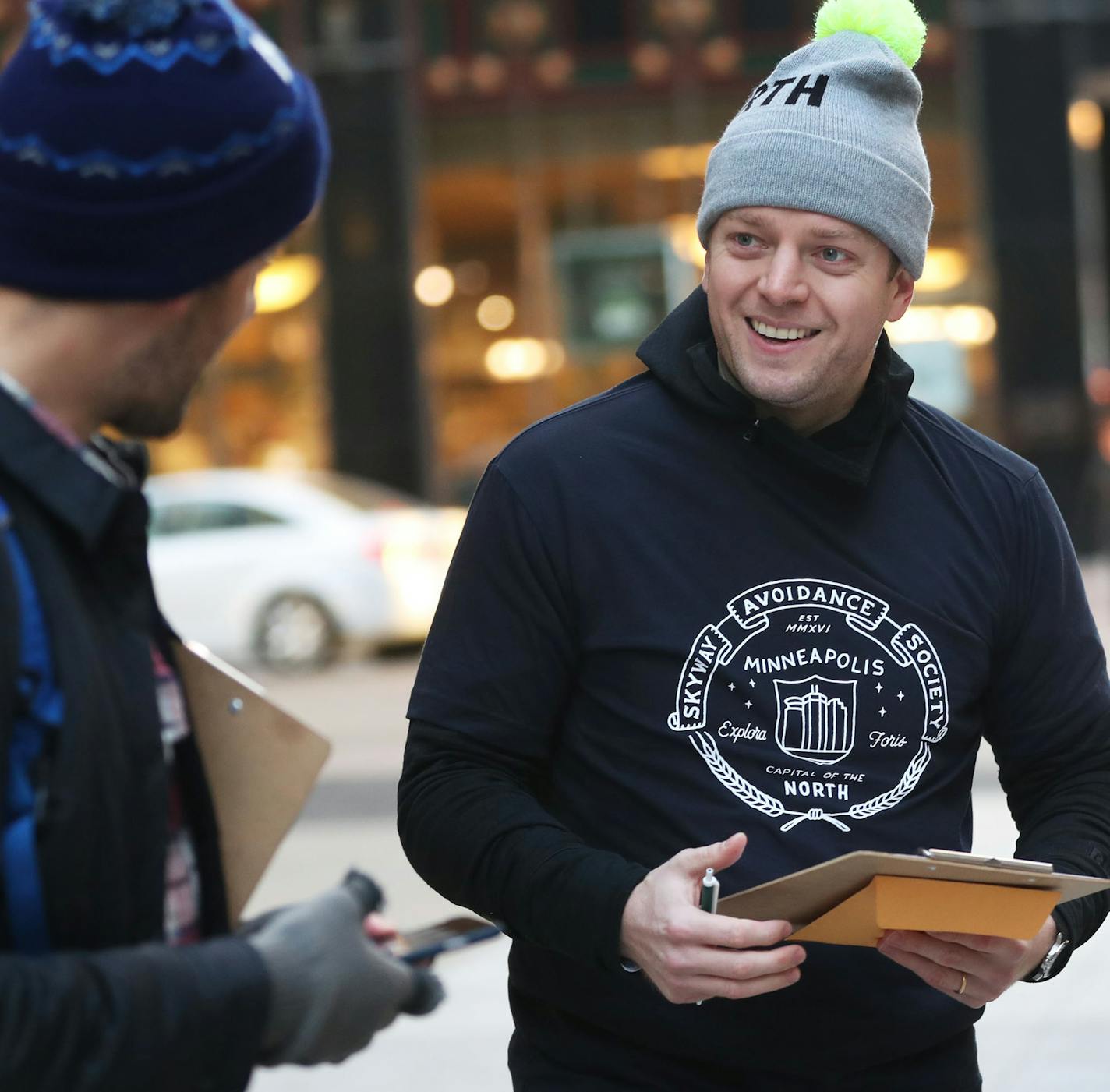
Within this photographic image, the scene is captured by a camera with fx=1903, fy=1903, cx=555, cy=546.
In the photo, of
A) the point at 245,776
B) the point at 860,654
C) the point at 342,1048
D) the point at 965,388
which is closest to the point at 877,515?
the point at 860,654

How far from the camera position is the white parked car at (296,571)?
14.0 m

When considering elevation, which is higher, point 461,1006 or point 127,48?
point 127,48

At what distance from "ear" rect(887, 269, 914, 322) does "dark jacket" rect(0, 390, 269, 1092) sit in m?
1.32

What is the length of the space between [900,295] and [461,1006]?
3.66 metres

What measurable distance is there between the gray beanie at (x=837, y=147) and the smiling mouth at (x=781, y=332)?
0.15 m

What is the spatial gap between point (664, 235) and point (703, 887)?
709 inches

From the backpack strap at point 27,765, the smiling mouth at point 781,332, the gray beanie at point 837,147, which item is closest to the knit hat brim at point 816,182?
the gray beanie at point 837,147

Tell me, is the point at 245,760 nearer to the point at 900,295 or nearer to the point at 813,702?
the point at 813,702

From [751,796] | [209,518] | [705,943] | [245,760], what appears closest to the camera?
[245,760]

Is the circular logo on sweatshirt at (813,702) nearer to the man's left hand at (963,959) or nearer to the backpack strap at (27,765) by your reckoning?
the man's left hand at (963,959)

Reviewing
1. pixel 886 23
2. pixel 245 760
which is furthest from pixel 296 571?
A: pixel 245 760

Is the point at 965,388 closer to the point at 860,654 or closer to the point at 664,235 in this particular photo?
the point at 664,235

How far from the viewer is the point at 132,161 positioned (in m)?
1.64

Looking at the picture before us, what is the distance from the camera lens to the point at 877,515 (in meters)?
2.52
